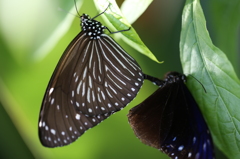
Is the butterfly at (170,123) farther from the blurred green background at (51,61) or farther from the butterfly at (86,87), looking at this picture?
the blurred green background at (51,61)

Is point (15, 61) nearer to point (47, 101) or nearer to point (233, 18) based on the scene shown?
point (47, 101)

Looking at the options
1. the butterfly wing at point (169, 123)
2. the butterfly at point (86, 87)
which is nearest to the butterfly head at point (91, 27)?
the butterfly at point (86, 87)

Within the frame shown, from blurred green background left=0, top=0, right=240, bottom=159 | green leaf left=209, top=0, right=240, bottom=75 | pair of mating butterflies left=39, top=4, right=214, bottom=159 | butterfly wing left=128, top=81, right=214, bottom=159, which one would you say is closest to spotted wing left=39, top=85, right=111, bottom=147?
pair of mating butterflies left=39, top=4, right=214, bottom=159

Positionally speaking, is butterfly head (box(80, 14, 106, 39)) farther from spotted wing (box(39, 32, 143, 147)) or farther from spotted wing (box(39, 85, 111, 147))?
spotted wing (box(39, 85, 111, 147))

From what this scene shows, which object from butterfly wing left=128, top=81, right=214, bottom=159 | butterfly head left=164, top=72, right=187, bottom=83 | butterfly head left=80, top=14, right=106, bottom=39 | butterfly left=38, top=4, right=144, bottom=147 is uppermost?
butterfly head left=80, top=14, right=106, bottom=39

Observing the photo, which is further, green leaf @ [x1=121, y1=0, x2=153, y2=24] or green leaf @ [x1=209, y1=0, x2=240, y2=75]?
green leaf @ [x1=209, y1=0, x2=240, y2=75]

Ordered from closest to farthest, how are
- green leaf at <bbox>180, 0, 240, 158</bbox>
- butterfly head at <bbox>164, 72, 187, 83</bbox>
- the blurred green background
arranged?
green leaf at <bbox>180, 0, 240, 158</bbox> → butterfly head at <bbox>164, 72, 187, 83</bbox> → the blurred green background

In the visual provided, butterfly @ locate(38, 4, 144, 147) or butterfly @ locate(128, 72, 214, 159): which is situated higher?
butterfly @ locate(38, 4, 144, 147)

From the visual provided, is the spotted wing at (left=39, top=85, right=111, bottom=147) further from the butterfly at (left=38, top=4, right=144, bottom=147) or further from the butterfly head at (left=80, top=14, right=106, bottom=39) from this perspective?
the butterfly head at (left=80, top=14, right=106, bottom=39)

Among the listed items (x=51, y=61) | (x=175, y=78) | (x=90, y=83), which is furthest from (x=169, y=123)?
(x=51, y=61)

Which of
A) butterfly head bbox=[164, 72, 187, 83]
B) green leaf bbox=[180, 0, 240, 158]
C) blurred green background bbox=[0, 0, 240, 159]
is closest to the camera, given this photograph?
green leaf bbox=[180, 0, 240, 158]
